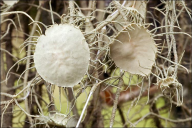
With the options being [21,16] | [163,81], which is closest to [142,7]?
[163,81]

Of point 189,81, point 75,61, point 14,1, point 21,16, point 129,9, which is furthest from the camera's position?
point 189,81

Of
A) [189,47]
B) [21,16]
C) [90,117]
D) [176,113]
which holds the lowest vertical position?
[176,113]

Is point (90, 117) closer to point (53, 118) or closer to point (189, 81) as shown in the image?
point (53, 118)
